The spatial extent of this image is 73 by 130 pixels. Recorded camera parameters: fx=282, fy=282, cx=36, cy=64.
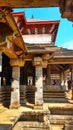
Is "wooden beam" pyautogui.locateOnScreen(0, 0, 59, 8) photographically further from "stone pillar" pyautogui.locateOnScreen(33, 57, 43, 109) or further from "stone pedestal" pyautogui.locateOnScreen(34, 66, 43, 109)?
"stone pedestal" pyautogui.locateOnScreen(34, 66, 43, 109)

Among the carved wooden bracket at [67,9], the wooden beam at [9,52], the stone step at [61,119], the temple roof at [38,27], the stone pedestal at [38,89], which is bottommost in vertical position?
the stone step at [61,119]

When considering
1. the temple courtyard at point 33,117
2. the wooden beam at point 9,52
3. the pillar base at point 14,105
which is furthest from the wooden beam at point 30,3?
the pillar base at point 14,105

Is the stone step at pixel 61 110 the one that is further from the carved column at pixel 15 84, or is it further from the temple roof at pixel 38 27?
the temple roof at pixel 38 27

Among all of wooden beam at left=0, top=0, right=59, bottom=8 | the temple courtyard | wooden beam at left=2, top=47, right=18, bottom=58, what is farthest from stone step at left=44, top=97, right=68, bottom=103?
wooden beam at left=0, top=0, right=59, bottom=8

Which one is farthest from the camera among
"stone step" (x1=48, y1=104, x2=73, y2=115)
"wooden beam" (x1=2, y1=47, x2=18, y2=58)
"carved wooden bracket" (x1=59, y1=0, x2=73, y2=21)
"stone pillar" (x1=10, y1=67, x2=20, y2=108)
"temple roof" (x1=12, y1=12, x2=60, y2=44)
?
"temple roof" (x1=12, y1=12, x2=60, y2=44)

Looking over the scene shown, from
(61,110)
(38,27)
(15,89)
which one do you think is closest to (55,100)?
(61,110)

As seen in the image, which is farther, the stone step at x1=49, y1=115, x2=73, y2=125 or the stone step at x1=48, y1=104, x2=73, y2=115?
the stone step at x1=48, y1=104, x2=73, y2=115

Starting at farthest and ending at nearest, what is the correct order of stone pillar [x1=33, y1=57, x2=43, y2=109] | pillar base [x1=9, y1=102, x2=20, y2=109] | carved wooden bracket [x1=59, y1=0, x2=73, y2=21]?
stone pillar [x1=33, y1=57, x2=43, y2=109]
pillar base [x1=9, y1=102, x2=20, y2=109]
carved wooden bracket [x1=59, y1=0, x2=73, y2=21]

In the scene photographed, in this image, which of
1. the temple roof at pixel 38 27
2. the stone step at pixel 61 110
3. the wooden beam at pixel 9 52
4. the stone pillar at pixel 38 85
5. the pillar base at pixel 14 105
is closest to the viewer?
the wooden beam at pixel 9 52

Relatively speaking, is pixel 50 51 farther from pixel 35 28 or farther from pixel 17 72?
pixel 35 28

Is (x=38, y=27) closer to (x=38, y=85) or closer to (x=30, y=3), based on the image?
(x=38, y=85)

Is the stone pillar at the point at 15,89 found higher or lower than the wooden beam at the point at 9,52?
lower

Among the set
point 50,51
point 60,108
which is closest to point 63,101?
point 60,108

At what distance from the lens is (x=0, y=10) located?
15.7ft
